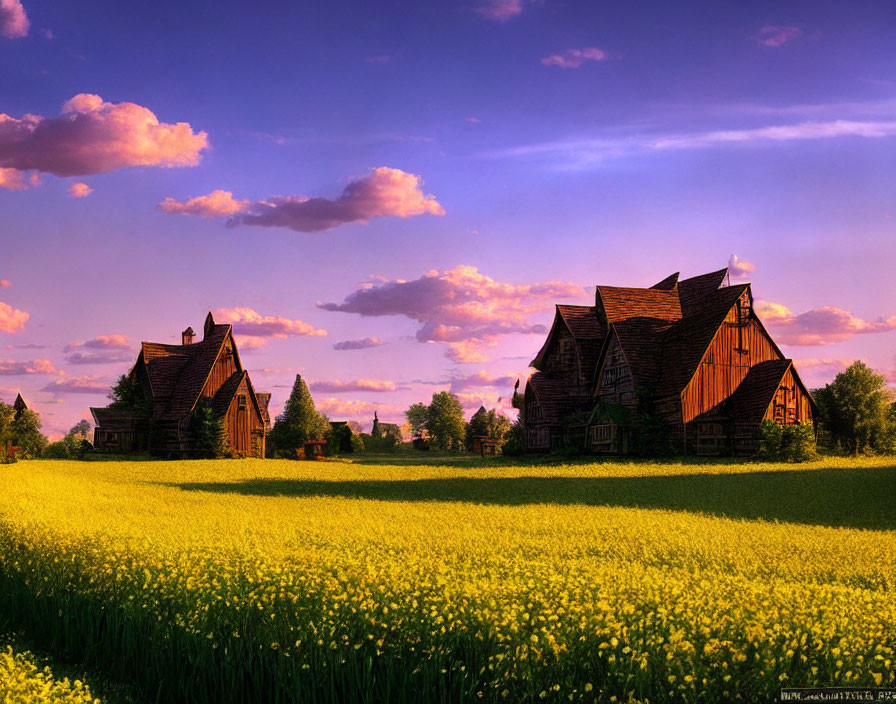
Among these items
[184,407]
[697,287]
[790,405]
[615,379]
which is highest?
[697,287]

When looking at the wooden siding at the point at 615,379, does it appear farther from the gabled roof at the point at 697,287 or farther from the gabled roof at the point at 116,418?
the gabled roof at the point at 116,418

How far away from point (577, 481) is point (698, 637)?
29.1 m

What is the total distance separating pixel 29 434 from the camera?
3280 inches

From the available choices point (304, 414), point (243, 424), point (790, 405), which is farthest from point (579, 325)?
point (304, 414)

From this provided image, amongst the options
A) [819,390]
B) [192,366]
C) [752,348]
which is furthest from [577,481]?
[192,366]

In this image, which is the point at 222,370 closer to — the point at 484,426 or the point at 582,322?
the point at 582,322

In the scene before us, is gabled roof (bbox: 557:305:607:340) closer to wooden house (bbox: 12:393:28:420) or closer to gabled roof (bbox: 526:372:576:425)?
gabled roof (bbox: 526:372:576:425)

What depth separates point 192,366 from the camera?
2608 inches

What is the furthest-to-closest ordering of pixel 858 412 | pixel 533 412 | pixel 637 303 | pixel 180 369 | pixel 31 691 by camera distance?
pixel 180 369, pixel 533 412, pixel 637 303, pixel 858 412, pixel 31 691

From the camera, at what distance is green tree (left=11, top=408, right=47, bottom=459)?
251 ft

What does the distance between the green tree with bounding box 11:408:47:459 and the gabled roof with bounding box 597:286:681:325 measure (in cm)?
5531

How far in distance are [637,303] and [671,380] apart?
11011 millimetres

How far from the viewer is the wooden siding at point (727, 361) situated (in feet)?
176

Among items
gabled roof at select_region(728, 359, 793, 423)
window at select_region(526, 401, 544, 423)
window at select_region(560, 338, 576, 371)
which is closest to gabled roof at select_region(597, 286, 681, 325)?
window at select_region(560, 338, 576, 371)
